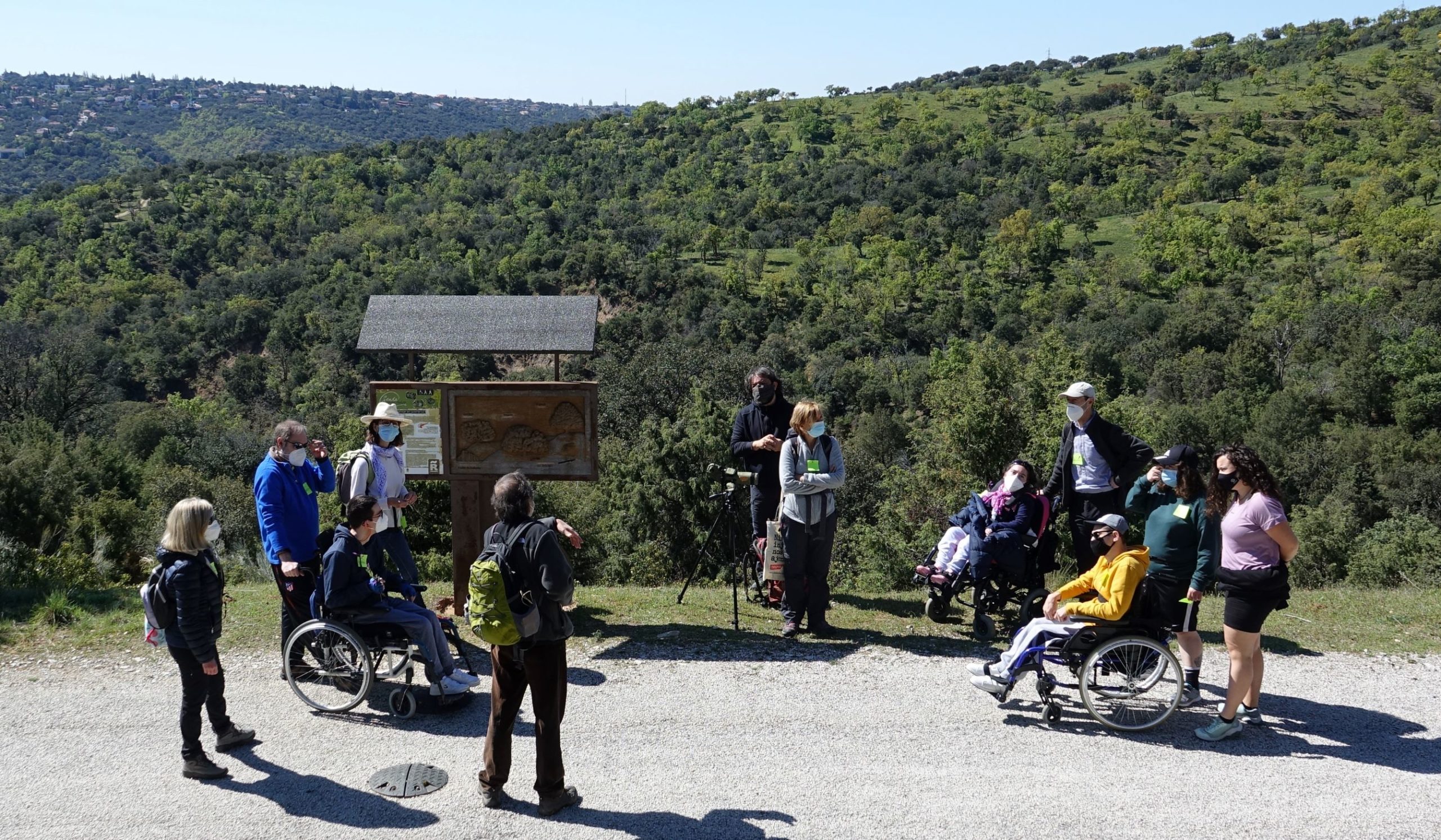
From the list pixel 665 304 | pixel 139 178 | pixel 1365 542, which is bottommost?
pixel 1365 542

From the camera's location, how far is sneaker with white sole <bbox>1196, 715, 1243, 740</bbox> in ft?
18.8

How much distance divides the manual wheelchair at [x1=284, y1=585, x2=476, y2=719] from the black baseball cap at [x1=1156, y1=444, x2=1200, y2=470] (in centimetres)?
458

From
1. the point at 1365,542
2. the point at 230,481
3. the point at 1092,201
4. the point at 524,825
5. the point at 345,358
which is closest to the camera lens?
the point at 524,825

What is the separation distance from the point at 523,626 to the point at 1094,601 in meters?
3.48

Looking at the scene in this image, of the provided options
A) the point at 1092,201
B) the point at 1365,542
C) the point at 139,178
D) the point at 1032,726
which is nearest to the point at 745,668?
the point at 1032,726

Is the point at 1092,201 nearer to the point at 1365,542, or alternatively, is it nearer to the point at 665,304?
the point at 665,304

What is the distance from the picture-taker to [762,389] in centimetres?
788

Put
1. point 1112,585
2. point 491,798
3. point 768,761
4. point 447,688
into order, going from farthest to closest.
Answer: point 447,688 < point 1112,585 < point 768,761 < point 491,798

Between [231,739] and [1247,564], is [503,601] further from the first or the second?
[1247,564]

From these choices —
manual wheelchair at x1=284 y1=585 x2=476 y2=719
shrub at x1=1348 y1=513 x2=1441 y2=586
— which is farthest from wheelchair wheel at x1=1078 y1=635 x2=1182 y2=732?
shrub at x1=1348 y1=513 x2=1441 y2=586

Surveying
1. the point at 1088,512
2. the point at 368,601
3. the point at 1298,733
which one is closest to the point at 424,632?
the point at 368,601

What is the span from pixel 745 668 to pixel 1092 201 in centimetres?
8435

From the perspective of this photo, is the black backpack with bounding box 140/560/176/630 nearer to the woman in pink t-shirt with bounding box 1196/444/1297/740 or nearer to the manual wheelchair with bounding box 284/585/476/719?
the manual wheelchair with bounding box 284/585/476/719

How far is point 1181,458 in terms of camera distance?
6.25m
